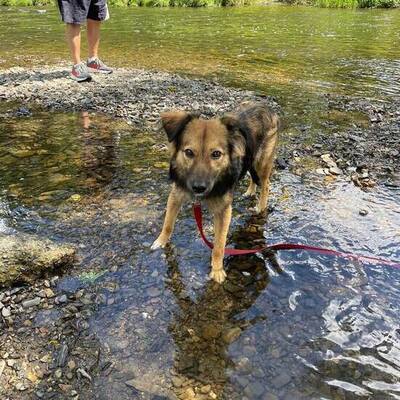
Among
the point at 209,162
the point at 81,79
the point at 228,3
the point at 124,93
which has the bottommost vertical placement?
the point at 124,93

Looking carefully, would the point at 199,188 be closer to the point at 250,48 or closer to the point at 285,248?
the point at 285,248

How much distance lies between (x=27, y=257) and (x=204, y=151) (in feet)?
6.45

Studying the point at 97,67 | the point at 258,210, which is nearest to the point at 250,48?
the point at 97,67

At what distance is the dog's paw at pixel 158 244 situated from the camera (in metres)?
4.66

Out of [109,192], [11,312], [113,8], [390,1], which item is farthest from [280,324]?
[390,1]

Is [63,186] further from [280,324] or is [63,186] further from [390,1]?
[390,1]

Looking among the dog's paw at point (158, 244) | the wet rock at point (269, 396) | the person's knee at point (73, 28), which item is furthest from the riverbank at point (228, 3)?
the wet rock at point (269, 396)

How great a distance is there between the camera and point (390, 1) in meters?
33.5

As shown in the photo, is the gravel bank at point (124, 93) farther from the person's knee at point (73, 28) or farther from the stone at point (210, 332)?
the stone at point (210, 332)

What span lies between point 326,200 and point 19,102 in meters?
6.86

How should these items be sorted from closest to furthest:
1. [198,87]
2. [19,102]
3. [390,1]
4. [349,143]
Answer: [349,143] < [19,102] < [198,87] < [390,1]

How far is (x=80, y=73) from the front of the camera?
10.2 m

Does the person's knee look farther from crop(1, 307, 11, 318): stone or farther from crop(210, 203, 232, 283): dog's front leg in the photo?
crop(1, 307, 11, 318): stone

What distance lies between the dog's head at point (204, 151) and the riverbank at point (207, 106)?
259 centimetres
